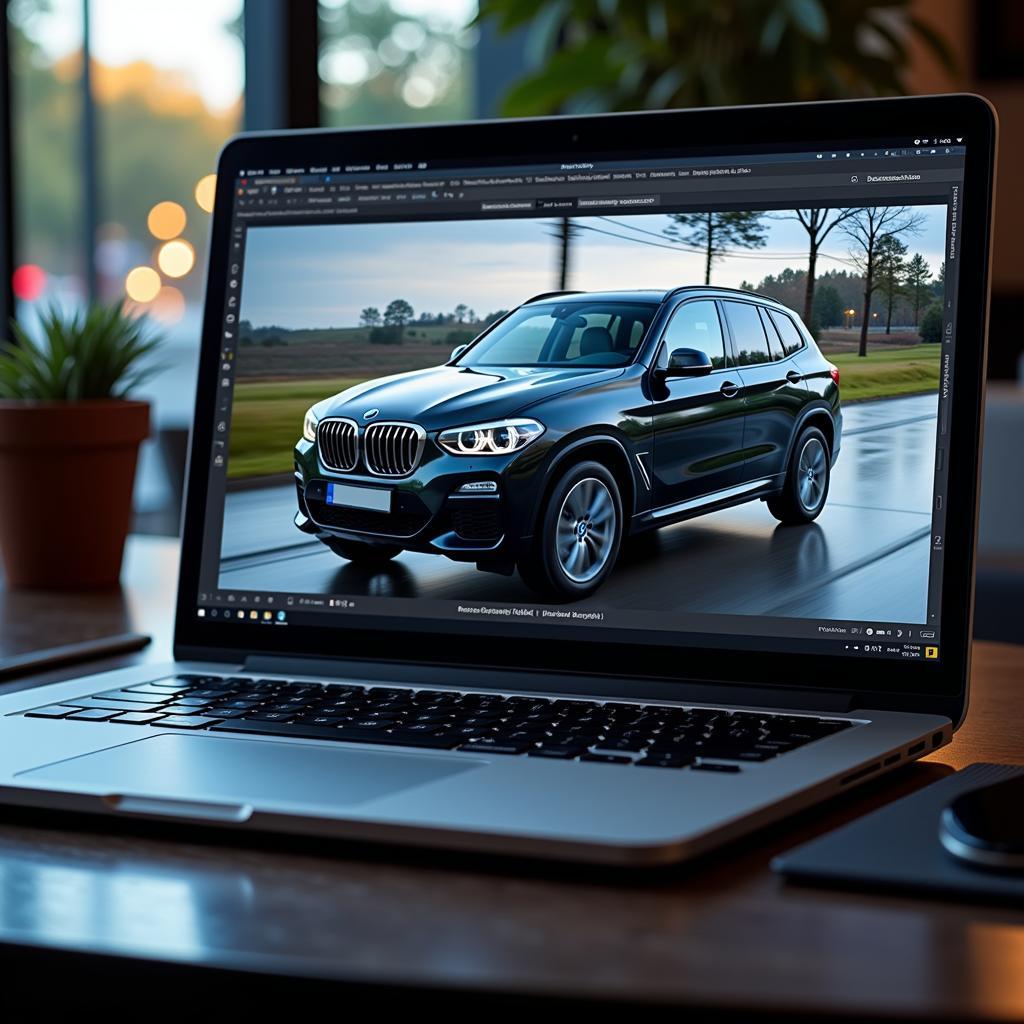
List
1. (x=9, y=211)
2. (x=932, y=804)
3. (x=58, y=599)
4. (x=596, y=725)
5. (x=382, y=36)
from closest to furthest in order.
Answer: (x=932, y=804)
(x=596, y=725)
(x=58, y=599)
(x=9, y=211)
(x=382, y=36)

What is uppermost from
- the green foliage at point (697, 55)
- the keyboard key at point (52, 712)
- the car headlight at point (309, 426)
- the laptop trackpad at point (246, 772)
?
the green foliage at point (697, 55)

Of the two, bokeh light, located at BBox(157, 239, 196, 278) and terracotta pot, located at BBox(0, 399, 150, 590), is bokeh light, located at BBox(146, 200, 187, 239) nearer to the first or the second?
bokeh light, located at BBox(157, 239, 196, 278)

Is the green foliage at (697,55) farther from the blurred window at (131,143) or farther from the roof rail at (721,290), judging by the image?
the roof rail at (721,290)

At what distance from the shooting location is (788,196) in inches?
34.4

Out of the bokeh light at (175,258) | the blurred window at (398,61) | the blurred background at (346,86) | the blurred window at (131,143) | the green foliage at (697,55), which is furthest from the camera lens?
the bokeh light at (175,258)

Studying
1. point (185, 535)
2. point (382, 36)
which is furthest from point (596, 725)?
point (382, 36)

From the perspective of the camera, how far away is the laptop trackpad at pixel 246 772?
638 mm

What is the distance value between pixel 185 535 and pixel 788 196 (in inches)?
19.5

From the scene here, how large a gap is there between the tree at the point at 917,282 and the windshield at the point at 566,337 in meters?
0.16

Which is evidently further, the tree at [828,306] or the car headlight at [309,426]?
the car headlight at [309,426]

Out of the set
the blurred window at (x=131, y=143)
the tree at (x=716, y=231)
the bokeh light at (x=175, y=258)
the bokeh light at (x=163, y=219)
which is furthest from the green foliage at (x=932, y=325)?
the bokeh light at (x=163, y=219)

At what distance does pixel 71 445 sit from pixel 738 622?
810 millimetres

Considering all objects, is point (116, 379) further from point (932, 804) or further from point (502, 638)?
point (932, 804)

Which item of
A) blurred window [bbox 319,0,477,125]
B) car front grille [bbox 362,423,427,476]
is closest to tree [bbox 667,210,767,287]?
car front grille [bbox 362,423,427,476]
